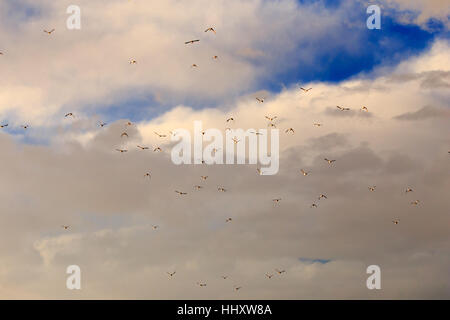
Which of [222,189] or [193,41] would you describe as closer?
[193,41]

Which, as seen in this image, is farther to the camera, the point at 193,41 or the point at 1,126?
the point at 1,126

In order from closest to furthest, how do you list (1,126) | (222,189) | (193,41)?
(193,41) → (1,126) → (222,189)

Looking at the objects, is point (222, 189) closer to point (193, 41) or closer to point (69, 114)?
point (69, 114)

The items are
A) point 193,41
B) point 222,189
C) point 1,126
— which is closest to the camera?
point 193,41

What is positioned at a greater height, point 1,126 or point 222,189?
point 1,126

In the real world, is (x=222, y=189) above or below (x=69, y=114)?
below

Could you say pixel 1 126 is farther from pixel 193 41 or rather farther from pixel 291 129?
pixel 291 129

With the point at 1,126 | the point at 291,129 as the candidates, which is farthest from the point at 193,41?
the point at 1,126

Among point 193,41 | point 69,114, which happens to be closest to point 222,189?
point 69,114
